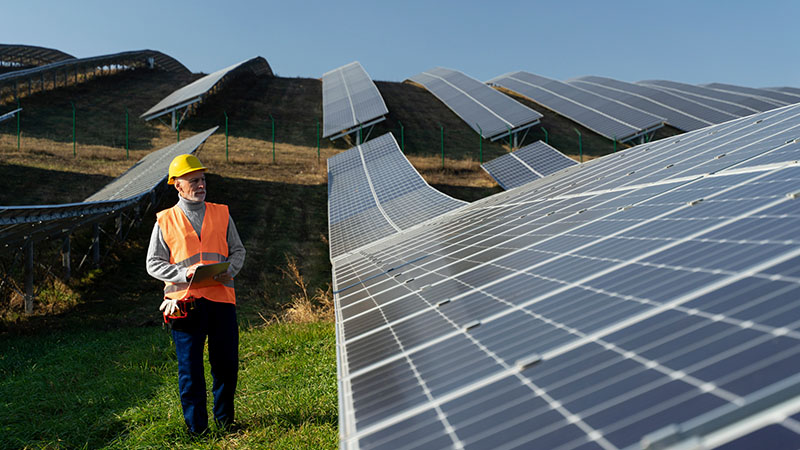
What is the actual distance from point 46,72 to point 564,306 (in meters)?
42.8

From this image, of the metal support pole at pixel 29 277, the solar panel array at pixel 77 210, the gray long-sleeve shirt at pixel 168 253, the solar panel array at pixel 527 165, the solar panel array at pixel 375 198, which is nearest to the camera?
the gray long-sleeve shirt at pixel 168 253

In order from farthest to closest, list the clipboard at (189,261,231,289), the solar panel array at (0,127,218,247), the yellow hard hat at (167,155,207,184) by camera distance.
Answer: the solar panel array at (0,127,218,247)
the yellow hard hat at (167,155,207,184)
the clipboard at (189,261,231,289)

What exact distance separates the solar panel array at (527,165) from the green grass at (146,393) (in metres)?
14.1

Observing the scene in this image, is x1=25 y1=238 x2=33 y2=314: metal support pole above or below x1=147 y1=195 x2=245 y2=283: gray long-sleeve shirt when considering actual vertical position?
below

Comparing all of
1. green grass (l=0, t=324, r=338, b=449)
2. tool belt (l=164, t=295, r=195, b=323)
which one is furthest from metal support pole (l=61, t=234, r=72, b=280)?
tool belt (l=164, t=295, r=195, b=323)

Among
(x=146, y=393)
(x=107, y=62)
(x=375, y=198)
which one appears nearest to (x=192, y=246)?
(x=146, y=393)

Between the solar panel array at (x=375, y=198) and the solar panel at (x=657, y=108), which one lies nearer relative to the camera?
the solar panel array at (x=375, y=198)

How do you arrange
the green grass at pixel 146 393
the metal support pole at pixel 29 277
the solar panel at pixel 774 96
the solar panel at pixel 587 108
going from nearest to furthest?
the green grass at pixel 146 393, the metal support pole at pixel 29 277, the solar panel at pixel 587 108, the solar panel at pixel 774 96

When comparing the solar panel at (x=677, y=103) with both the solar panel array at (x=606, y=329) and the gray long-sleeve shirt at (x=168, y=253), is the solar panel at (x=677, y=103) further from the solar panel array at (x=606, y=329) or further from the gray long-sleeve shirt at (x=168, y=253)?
the gray long-sleeve shirt at (x=168, y=253)

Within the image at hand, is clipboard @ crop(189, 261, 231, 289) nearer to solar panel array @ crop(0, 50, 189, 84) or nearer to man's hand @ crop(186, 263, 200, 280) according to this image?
man's hand @ crop(186, 263, 200, 280)

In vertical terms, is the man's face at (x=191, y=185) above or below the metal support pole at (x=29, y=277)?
above

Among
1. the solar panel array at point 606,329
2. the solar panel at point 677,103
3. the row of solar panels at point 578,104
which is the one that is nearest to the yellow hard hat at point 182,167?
the solar panel array at point 606,329

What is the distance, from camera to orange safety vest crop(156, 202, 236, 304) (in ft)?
16.3

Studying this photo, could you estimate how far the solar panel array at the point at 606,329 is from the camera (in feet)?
6.04
